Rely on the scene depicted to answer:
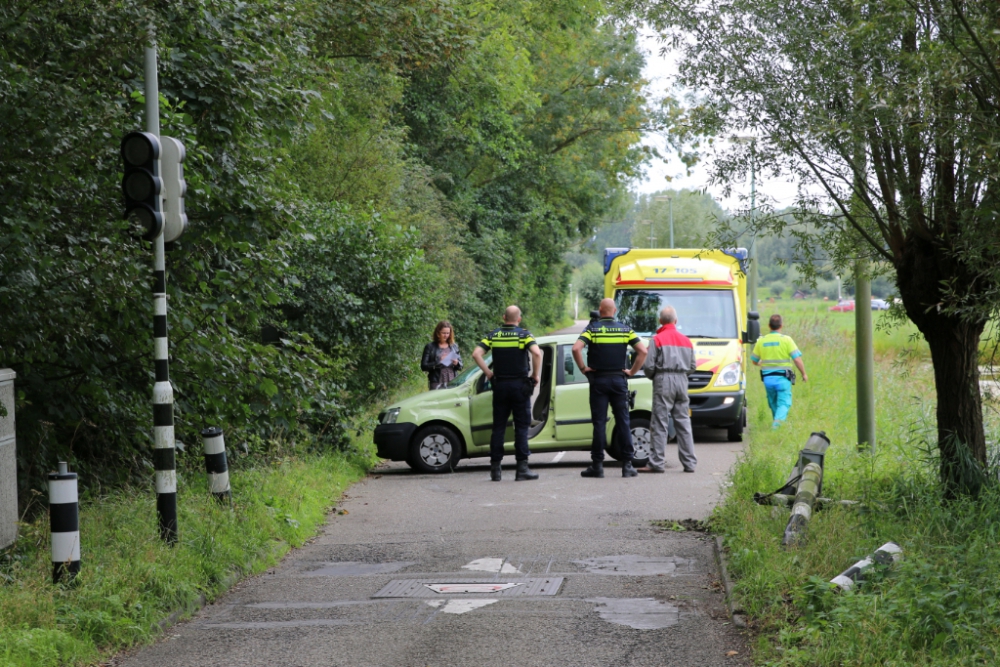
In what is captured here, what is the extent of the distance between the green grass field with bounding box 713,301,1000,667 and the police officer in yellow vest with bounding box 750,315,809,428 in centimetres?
388

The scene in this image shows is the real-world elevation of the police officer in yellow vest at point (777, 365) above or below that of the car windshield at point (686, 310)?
below

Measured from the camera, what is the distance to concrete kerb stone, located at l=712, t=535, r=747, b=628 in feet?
20.5

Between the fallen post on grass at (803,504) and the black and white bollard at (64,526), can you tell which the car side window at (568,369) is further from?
the black and white bollard at (64,526)

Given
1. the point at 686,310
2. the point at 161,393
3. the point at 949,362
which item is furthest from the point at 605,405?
the point at 161,393

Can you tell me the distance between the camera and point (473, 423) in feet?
45.3

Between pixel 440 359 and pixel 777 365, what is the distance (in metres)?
4.89

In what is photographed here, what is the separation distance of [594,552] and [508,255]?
88.7ft

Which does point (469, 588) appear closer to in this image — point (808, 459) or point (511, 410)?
point (808, 459)

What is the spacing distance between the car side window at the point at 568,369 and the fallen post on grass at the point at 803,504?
17.4 feet

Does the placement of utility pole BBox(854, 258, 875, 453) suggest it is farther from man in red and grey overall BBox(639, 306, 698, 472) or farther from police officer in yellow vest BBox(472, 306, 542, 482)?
police officer in yellow vest BBox(472, 306, 542, 482)

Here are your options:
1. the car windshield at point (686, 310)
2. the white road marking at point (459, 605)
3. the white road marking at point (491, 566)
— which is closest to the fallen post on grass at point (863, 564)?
the white road marking at point (459, 605)

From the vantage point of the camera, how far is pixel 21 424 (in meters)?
8.52

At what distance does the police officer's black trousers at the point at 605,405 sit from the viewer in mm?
12844

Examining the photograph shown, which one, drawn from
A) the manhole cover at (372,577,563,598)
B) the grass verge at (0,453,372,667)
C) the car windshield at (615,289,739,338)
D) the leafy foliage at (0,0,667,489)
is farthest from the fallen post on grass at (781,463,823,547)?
the car windshield at (615,289,739,338)
